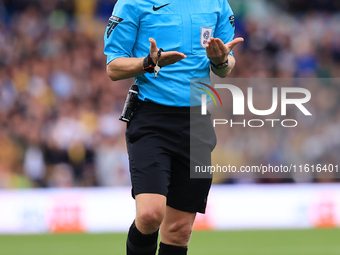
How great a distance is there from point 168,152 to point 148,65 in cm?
60

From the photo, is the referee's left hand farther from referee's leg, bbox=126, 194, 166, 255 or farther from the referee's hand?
referee's leg, bbox=126, 194, 166, 255

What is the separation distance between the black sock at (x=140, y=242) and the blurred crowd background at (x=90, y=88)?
5.83 meters

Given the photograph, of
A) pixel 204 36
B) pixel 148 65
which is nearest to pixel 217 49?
pixel 204 36

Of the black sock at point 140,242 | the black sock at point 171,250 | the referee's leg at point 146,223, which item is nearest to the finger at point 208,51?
the referee's leg at point 146,223

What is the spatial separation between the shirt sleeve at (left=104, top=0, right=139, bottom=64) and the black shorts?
0.39 metres

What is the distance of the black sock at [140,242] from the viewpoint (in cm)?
349

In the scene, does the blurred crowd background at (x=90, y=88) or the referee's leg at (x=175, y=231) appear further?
the blurred crowd background at (x=90, y=88)

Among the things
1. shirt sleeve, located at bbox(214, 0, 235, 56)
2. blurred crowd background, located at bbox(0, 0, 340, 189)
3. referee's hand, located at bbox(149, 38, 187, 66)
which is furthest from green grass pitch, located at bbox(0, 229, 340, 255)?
referee's hand, located at bbox(149, 38, 187, 66)

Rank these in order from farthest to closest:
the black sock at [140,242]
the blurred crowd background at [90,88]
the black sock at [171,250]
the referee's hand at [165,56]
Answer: the blurred crowd background at [90,88] → the black sock at [171,250] → the black sock at [140,242] → the referee's hand at [165,56]

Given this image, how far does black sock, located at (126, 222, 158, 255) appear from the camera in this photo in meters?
3.49

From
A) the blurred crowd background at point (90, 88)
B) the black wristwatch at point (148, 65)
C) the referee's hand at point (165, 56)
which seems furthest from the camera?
the blurred crowd background at point (90, 88)

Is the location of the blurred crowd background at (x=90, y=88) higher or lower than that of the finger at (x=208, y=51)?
lower

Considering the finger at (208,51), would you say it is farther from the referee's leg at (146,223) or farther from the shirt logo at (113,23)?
the referee's leg at (146,223)

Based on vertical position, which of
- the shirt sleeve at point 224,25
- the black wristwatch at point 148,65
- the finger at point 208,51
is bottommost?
the black wristwatch at point 148,65
